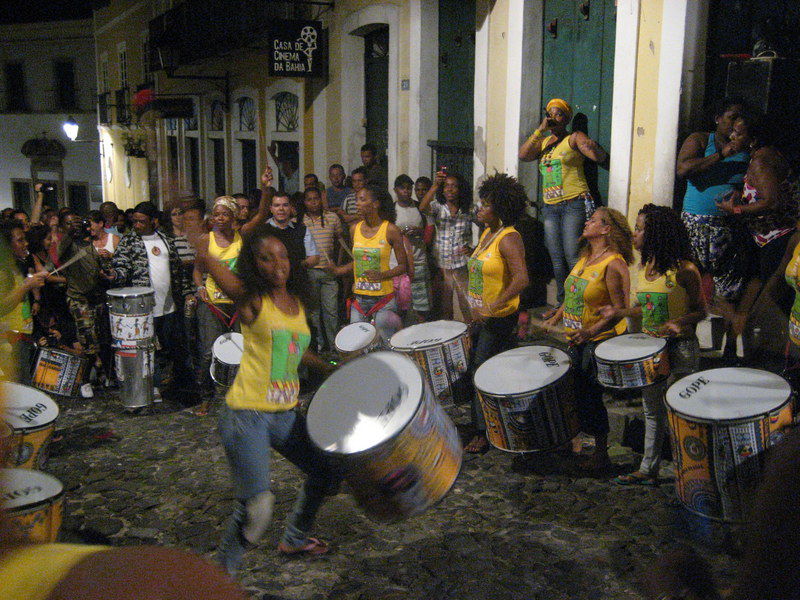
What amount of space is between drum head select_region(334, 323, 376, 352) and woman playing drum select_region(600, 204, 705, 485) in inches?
74.4

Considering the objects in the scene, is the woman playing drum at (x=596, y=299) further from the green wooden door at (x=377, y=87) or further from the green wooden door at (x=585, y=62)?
the green wooden door at (x=377, y=87)

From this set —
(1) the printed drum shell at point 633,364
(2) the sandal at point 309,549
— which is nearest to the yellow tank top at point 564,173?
(1) the printed drum shell at point 633,364

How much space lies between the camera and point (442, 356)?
233 inches

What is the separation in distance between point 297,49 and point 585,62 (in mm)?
6450

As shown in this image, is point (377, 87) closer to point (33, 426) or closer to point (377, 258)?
point (377, 258)

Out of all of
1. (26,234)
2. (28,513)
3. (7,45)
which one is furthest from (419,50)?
(7,45)

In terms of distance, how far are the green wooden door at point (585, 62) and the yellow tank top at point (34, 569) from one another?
711 cm

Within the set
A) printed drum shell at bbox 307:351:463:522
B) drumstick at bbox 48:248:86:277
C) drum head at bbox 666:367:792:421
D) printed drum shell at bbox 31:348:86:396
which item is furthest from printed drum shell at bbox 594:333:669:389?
drumstick at bbox 48:248:86:277

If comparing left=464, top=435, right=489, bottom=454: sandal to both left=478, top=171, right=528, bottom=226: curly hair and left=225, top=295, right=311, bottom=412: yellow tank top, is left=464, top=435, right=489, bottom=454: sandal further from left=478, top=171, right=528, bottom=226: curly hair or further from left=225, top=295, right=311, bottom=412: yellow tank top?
left=225, top=295, right=311, bottom=412: yellow tank top

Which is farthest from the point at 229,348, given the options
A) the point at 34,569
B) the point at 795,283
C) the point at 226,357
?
the point at 34,569

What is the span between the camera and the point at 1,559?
4.14ft

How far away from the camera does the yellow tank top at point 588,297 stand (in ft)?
17.7

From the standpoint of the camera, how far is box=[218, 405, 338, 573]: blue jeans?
3.82 meters

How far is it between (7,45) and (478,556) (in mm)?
36547
